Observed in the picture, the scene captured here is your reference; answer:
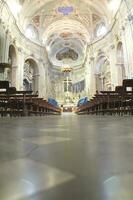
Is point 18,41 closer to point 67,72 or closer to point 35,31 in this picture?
point 35,31

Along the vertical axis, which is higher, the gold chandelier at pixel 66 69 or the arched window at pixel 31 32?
the arched window at pixel 31 32

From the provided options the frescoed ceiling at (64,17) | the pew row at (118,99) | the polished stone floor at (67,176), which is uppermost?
the frescoed ceiling at (64,17)

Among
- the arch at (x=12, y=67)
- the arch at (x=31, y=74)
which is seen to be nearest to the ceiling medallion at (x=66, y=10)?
the arch at (x=31, y=74)

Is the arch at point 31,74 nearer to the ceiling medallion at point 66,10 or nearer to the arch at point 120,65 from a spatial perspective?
the ceiling medallion at point 66,10

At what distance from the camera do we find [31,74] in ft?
74.4

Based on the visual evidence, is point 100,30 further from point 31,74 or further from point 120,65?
point 31,74

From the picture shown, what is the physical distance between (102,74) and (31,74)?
649 cm

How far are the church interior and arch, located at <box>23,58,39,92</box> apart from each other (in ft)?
0.30

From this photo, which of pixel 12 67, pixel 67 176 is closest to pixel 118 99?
pixel 67 176

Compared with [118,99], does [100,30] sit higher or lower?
higher

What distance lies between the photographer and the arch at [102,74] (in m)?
21.4

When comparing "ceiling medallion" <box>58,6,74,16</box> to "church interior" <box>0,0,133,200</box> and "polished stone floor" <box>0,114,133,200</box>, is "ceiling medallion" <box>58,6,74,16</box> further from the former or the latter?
"polished stone floor" <box>0,114,133,200</box>

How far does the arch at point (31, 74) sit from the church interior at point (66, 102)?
0.09 m

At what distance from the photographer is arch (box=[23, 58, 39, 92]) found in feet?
70.3
